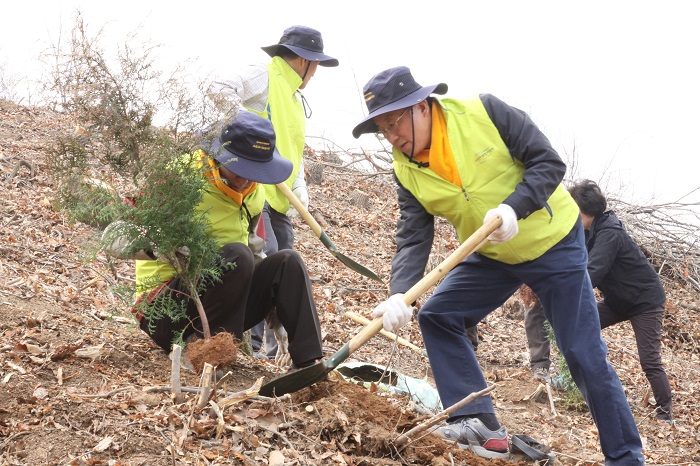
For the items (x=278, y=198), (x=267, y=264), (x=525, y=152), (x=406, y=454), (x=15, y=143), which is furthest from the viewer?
(x=15, y=143)

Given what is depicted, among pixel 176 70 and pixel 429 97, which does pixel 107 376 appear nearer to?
pixel 176 70

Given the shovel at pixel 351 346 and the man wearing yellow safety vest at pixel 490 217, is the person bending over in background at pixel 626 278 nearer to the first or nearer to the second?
the man wearing yellow safety vest at pixel 490 217

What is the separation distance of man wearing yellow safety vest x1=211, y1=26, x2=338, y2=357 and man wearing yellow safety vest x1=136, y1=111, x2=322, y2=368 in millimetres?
1289

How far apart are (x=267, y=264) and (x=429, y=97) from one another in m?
1.22

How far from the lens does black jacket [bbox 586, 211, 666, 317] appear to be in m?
5.90

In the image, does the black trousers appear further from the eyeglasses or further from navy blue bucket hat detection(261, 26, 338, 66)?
navy blue bucket hat detection(261, 26, 338, 66)

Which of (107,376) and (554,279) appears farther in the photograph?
(554,279)

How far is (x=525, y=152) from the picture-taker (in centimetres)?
355

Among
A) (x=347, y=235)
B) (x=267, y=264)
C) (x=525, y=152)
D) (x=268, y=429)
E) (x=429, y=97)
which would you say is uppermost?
(x=429, y=97)

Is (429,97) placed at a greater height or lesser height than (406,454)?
greater

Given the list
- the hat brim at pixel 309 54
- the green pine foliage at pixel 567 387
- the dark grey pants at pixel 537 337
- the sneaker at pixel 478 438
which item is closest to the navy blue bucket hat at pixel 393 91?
the sneaker at pixel 478 438

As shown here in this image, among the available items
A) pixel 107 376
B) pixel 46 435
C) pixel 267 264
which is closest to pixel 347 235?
pixel 267 264

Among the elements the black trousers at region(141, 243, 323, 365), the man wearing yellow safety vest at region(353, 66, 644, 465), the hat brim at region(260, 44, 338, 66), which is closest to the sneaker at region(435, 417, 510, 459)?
the man wearing yellow safety vest at region(353, 66, 644, 465)

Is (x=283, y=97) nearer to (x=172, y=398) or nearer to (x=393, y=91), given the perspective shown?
(x=393, y=91)
